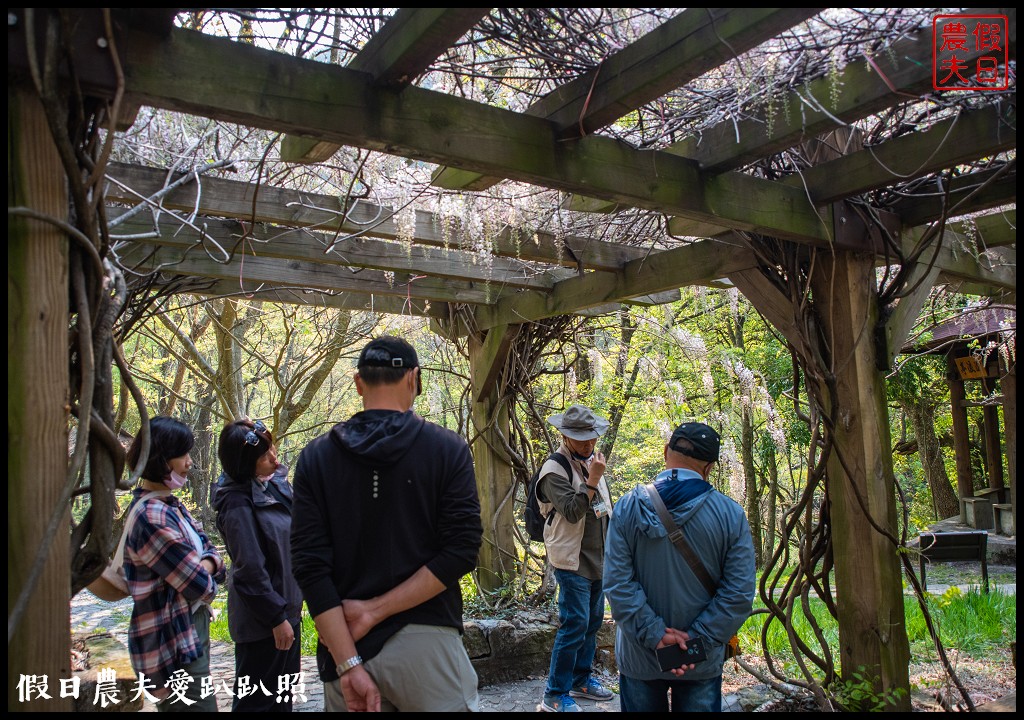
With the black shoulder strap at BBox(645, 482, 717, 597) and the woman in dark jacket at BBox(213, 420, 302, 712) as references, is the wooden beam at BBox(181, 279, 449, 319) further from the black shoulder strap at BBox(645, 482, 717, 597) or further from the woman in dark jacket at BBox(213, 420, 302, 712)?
the black shoulder strap at BBox(645, 482, 717, 597)

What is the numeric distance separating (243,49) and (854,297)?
233 cm

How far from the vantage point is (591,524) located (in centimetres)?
353

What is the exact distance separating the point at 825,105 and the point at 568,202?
1.23 m

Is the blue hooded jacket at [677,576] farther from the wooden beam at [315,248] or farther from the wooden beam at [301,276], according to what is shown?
the wooden beam at [301,276]

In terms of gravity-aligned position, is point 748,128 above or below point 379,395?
above

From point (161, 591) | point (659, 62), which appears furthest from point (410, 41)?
point (161, 591)

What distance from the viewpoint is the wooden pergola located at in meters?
1.45

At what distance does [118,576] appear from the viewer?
2426mm

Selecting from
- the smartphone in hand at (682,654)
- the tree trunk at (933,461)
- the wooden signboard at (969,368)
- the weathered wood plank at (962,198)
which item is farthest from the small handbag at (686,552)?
the tree trunk at (933,461)

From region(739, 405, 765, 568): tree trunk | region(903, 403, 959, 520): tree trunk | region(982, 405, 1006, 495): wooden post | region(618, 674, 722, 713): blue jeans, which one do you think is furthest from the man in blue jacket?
region(903, 403, 959, 520): tree trunk

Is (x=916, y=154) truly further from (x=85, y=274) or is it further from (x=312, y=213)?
(x=85, y=274)

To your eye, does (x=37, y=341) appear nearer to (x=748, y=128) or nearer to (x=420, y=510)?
(x=420, y=510)

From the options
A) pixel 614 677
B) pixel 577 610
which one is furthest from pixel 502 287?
pixel 614 677

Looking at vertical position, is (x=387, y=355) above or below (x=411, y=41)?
below
